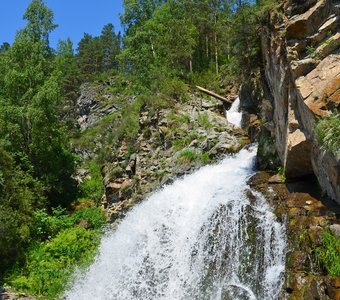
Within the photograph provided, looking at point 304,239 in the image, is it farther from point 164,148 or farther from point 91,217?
point 91,217

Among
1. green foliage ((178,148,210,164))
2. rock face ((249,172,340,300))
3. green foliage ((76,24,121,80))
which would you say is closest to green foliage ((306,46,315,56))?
rock face ((249,172,340,300))

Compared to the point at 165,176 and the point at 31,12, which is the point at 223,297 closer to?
the point at 165,176

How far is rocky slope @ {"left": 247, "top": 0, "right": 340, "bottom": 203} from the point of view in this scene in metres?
11.1

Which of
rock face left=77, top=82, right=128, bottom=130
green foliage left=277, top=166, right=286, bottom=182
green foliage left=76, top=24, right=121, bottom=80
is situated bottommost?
green foliage left=277, top=166, right=286, bottom=182

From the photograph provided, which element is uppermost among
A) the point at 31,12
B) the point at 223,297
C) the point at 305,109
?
the point at 31,12

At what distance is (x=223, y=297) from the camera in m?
10.9

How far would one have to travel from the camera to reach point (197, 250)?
13.0 m

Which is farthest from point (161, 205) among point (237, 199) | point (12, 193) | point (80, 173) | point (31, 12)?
point (31, 12)

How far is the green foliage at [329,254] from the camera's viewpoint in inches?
377

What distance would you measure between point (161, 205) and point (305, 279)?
8.17 metres

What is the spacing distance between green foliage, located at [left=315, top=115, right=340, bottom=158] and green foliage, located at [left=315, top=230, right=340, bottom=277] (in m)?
2.20

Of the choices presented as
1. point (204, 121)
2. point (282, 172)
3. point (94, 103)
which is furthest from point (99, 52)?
point (282, 172)

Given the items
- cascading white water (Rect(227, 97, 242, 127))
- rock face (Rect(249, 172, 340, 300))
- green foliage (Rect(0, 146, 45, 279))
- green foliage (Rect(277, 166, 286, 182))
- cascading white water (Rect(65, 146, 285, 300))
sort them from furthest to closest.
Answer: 1. cascading white water (Rect(227, 97, 242, 127))
2. green foliage (Rect(0, 146, 45, 279))
3. green foliage (Rect(277, 166, 286, 182))
4. cascading white water (Rect(65, 146, 285, 300))
5. rock face (Rect(249, 172, 340, 300))

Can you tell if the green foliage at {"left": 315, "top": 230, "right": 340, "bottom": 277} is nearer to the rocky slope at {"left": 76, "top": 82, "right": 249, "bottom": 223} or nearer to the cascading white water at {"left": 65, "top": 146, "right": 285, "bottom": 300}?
the cascading white water at {"left": 65, "top": 146, "right": 285, "bottom": 300}
